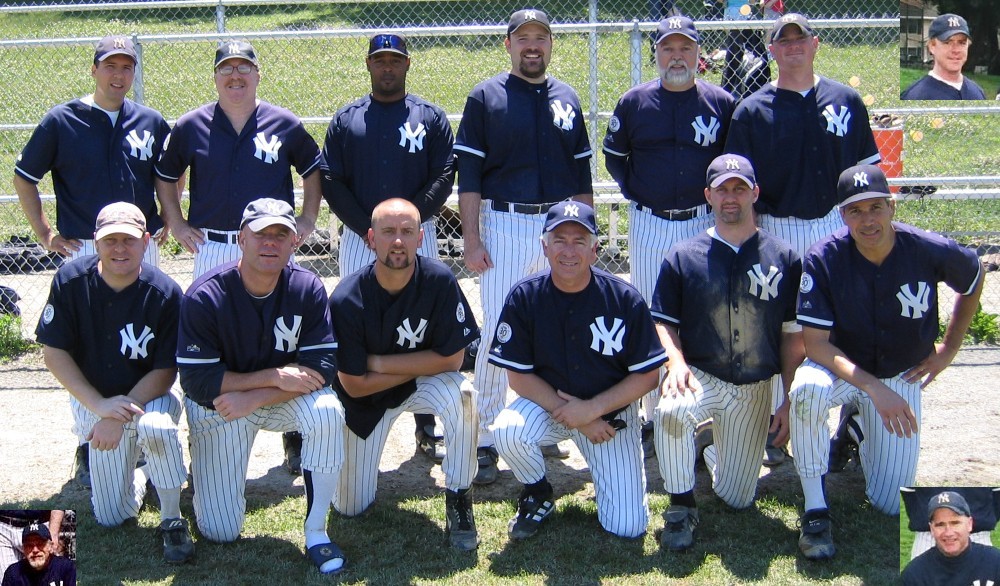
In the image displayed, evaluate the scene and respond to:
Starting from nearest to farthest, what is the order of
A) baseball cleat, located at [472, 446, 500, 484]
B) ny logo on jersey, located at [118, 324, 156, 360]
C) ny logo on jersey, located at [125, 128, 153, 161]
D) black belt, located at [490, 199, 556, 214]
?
ny logo on jersey, located at [118, 324, 156, 360]
baseball cleat, located at [472, 446, 500, 484]
black belt, located at [490, 199, 556, 214]
ny logo on jersey, located at [125, 128, 153, 161]

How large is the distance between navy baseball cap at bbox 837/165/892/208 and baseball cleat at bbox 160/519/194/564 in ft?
9.65

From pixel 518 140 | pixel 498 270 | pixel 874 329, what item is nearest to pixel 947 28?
pixel 874 329

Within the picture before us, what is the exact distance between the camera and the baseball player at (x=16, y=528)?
3703mm

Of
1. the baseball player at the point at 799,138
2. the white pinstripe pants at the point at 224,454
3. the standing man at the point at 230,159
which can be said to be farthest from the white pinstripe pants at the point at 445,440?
the baseball player at the point at 799,138

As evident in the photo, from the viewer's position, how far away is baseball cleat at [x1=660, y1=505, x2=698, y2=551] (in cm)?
432

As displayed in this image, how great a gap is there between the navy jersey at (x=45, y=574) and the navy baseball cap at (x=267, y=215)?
140cm

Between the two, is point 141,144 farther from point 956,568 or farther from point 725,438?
point 956,568

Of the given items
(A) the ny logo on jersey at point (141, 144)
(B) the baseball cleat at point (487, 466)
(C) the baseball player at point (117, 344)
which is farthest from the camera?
(A) the ny logo on jersey at point (141, 144)

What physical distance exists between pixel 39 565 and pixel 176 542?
685 millimetres

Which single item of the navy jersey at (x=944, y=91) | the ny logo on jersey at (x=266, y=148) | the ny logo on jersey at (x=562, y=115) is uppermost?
the navy jersey at (x=944, y=91)

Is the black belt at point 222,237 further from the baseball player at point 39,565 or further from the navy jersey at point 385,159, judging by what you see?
the baseball player at point 39,565

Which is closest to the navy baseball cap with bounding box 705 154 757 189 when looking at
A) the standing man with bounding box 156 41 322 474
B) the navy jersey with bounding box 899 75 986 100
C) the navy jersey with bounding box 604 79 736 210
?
the navy jersey with bounding box 604 79 736 210

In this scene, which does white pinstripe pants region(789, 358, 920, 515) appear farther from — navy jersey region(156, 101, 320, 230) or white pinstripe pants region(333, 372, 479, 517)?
navy jersey region(156, 101, 320, 230)

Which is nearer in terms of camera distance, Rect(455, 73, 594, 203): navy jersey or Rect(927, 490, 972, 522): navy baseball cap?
Rect(927, 490, 972, 522): navy baseball cap
